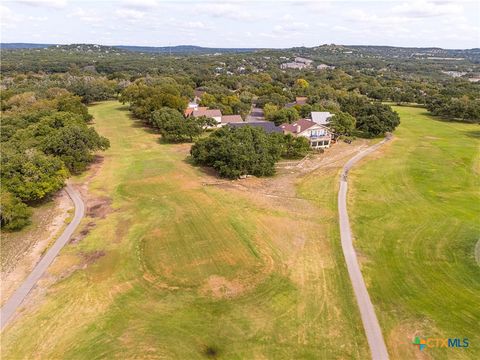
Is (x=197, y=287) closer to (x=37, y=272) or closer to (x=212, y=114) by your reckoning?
(x=37, y=272)

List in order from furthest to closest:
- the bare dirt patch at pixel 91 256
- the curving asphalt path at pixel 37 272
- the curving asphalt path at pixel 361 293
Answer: the bare dirt patch at pixel 91 256
the curving asphalt path at pixel 37 272
the curving asphalt path at pixel 361 293

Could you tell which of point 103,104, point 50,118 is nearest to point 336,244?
point 50,118

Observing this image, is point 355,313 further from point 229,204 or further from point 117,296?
point 229,204

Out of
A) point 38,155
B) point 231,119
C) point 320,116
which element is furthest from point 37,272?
point 320,116

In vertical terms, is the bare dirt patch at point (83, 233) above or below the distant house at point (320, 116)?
below

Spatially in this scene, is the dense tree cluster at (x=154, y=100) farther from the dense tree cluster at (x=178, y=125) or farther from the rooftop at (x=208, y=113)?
the dense tree cluster at (x=178, y=125)

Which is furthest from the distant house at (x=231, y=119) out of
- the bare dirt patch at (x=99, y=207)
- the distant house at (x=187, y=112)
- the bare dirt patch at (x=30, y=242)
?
the bare dirt patch at (x=30, y=242)

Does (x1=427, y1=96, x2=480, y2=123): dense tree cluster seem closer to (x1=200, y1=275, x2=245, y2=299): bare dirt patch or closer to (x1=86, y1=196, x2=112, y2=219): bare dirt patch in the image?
(x1=200, y1=275, x2=245, y2=299): bare dirt patch
